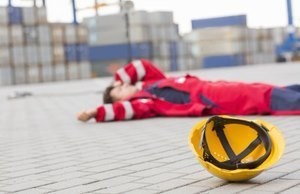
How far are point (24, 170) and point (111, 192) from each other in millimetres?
895

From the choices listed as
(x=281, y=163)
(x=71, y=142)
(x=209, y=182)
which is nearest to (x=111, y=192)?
(x=209, y=182)

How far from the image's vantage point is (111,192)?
2.36 meters

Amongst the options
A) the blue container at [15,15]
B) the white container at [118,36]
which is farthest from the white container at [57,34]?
the white container at [118,36]

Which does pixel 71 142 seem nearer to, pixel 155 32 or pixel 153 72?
pixel 153 72

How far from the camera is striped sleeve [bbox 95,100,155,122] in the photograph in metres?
5.58

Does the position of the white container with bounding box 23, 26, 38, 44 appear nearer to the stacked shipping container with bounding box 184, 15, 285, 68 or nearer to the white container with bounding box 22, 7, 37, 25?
the white container with bounding box 22, 7, 37, 25

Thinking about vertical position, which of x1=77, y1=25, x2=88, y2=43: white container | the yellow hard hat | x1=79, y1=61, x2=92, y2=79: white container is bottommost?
x1=79, y1=61, x2=92, y2=79: white container

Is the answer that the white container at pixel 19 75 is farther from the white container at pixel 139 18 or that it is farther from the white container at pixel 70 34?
the white container at pixel 139 18

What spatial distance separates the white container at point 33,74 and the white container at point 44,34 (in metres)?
1.03

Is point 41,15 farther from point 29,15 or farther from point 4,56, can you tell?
point 4,56

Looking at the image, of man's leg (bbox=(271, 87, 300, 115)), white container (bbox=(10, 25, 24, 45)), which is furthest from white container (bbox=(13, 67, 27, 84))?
man's leg (bbox=(271, 87, 300, 115))

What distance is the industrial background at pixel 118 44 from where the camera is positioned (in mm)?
22406

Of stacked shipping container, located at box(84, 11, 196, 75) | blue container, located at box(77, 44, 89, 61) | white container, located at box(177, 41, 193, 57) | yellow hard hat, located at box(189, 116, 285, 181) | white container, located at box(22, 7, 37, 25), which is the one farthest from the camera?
white container, located at box(177, 41, 193, 57)

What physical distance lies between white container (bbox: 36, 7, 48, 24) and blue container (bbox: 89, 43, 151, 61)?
4542 mm
